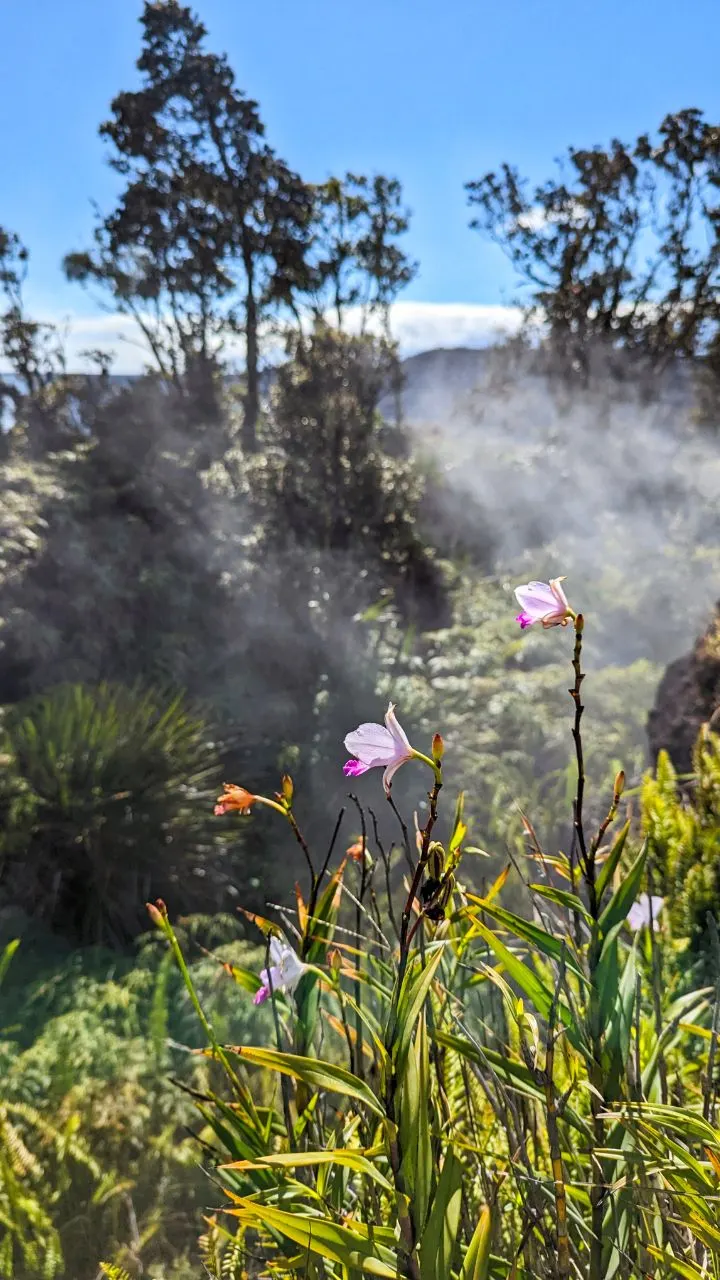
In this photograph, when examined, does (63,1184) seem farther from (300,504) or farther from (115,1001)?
(300,504)

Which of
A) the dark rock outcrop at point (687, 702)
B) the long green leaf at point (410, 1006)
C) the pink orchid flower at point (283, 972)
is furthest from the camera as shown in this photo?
the dark rock outcrop at point (687, 702)

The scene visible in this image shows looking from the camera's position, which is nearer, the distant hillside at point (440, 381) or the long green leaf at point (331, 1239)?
the long green leaf at point (331, 1239)

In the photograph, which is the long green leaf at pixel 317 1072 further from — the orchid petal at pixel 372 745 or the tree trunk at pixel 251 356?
the tree trunk at pixel 251 356

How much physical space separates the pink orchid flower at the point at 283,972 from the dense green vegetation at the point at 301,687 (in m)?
0.04

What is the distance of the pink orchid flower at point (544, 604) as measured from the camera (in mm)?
824

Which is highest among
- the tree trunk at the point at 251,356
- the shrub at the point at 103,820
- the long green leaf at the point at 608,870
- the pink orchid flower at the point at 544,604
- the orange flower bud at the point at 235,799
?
the tree trunk at the point at 251,356

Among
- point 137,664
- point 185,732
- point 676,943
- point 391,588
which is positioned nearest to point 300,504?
point 391,588

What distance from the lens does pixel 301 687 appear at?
6320 millimetres

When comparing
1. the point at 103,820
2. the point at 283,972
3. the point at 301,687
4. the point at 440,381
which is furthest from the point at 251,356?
the point at 283,972

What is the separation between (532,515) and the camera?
36.4 feet

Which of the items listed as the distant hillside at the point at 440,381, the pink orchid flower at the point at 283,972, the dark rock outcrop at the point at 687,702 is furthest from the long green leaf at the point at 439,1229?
the distant hillside at the point at 440,381

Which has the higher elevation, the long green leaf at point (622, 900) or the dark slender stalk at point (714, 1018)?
the long green leaf at point (622, 900)

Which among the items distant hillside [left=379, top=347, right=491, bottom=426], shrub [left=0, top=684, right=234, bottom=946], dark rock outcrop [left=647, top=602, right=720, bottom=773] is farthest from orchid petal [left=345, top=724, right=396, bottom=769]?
distant hillside [left=379, top=347, right=491, bottom=426]

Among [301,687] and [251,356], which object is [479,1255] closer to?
[301,687]
